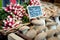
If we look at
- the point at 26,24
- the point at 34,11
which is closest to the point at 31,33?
the point at 26,24

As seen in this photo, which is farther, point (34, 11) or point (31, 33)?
point (34, 11)

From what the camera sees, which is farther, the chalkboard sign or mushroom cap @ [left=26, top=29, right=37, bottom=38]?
the chalkboard sign

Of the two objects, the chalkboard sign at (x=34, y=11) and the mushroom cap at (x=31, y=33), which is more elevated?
the chalkboard sign at (x=34, y=11)

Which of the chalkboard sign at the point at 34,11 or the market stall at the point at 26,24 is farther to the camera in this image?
the chalkboard sign at the point at 34,11

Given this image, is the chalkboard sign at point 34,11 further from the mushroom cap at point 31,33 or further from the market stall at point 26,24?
the mushroom cap at point 31,33

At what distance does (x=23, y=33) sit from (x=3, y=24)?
232 mm

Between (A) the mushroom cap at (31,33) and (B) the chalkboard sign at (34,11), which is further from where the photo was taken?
(B) the chalkboard sign at (34,11)

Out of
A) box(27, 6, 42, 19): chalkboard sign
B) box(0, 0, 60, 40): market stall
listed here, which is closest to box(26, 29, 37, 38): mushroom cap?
box(0, 0, 60, 40): market stall

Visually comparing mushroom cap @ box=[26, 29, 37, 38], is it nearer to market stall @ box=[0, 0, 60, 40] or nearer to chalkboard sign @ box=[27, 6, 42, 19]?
market stall @ box=[0, 0, 60, 40]

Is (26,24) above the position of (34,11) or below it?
below

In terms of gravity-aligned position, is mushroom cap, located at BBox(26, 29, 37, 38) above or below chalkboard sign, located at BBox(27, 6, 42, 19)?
below

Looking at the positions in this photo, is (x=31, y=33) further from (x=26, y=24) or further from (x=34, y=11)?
(x=34, y=11)

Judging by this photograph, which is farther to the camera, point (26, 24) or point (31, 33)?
point (26, 24)

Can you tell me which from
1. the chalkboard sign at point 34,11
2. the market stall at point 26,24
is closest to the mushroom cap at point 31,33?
the market stall at point 26,24
